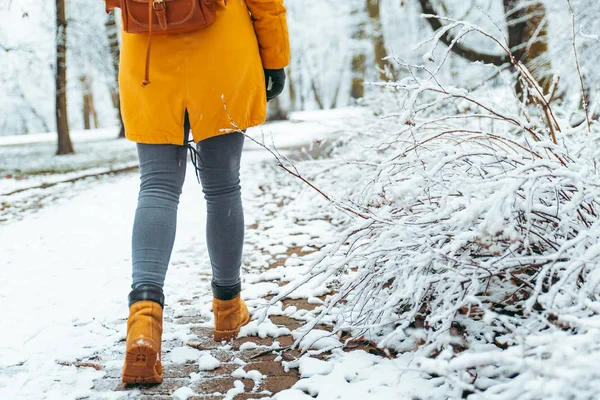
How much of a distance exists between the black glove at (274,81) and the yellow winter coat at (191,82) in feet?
0.63

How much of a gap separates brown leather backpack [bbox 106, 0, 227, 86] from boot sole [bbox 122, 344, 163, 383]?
3.00ft

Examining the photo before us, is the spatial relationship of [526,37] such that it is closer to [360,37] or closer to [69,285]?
[69,285]

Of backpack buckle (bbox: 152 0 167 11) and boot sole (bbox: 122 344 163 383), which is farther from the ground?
backpack buckle (bbox: 152 0 167 11)

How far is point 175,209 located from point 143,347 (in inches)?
19.6

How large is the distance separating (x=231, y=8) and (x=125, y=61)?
41 centimetres

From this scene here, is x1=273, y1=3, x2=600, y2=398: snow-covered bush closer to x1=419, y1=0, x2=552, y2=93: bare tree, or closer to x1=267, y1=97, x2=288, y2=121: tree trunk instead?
x1=419, y1=0, x2=552, y2=93: bare tree

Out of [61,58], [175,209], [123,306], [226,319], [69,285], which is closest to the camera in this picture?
[175,209]

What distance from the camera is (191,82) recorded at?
1775mm

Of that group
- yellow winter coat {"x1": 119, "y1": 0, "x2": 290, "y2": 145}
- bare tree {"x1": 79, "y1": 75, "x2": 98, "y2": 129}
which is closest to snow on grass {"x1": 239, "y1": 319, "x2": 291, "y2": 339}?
yellow winter coat {"x1": 119, "y1": 0, "x2": 290, "y2": 145}

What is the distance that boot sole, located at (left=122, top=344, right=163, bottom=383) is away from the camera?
164 centimetres

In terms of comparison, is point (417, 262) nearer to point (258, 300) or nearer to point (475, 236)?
point (475, 236)

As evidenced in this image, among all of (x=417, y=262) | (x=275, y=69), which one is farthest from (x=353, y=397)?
(x=275, y=69)

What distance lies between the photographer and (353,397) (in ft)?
5.00

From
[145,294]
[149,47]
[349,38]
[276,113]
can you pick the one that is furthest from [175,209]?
[349,38]
